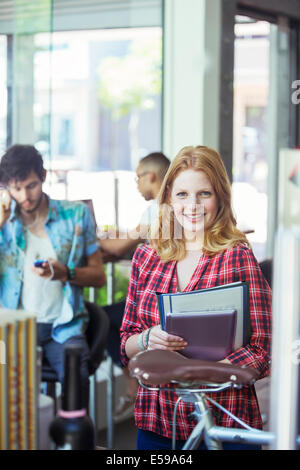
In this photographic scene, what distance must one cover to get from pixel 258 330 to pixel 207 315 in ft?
0.58

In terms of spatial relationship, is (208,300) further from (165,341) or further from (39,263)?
(39,263)

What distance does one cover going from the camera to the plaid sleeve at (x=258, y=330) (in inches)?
58.0

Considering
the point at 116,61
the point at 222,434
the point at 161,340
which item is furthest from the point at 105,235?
the point at 222,434

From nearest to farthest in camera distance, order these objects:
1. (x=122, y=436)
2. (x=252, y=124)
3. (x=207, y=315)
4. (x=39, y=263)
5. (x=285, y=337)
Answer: (x=285, y=337) → (x=207, y=315) → (x=39, y=263) → (x=122, y=436) → (x=252, y=124)

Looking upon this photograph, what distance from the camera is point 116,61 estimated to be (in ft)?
13.3

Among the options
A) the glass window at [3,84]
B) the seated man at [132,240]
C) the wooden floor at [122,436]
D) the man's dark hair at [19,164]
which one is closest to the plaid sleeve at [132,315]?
the seated man at [132,240]

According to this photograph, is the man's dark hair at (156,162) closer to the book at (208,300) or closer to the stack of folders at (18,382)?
the book at (208,300)

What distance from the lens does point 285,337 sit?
0.97m

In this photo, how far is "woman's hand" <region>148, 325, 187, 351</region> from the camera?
143 centimetres

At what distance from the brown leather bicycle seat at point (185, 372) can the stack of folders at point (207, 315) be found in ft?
0.34

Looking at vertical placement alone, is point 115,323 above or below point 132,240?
below

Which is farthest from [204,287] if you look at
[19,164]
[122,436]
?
[122,436]

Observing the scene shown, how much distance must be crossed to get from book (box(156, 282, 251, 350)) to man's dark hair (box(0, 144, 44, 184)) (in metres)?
0.94

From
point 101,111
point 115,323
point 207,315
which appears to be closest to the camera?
point 207,315
